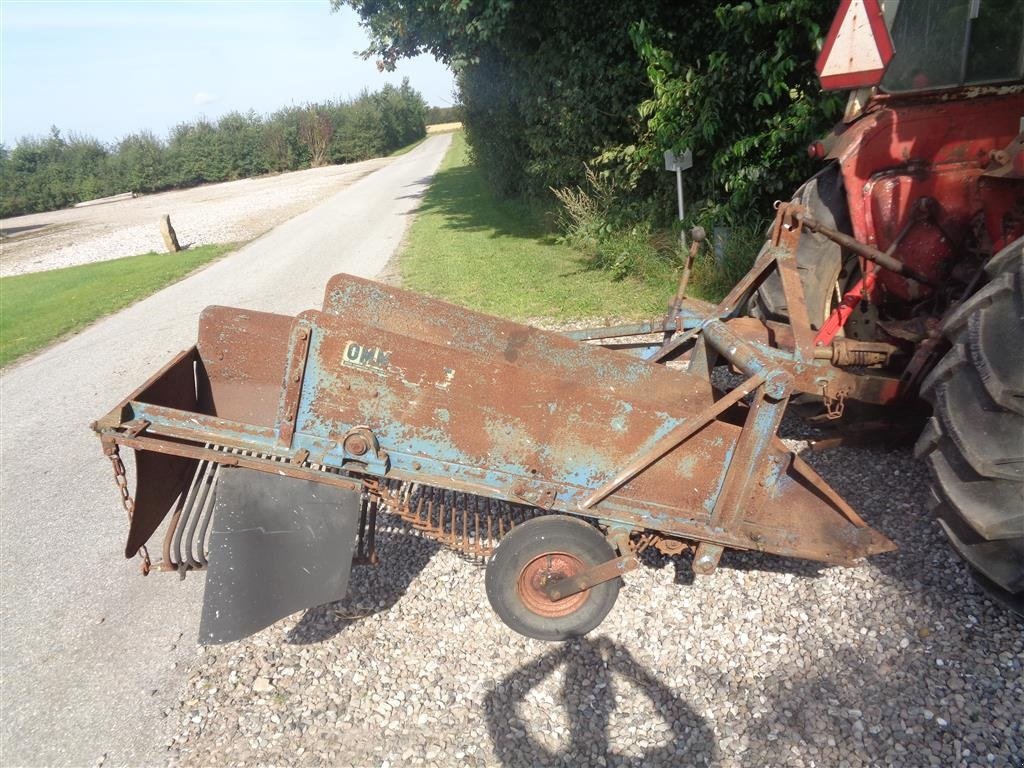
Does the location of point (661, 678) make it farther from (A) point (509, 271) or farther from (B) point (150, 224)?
(B) point (150, 224)

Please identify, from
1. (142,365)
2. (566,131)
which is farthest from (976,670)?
(566,131)

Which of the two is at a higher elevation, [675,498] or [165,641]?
[675,498]

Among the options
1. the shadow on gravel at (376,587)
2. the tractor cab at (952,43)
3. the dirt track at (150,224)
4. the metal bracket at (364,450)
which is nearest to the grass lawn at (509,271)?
the tractor cab at (952,43)

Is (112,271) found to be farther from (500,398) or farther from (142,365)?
(500,398)

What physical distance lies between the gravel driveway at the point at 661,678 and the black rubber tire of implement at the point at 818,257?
1.26 m

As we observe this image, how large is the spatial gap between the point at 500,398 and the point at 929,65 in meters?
2.96

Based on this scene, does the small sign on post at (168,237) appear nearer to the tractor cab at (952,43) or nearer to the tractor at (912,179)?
the tractor at (912,179)

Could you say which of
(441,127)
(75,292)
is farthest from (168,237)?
(441,127)

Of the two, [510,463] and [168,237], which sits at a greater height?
[168,237]

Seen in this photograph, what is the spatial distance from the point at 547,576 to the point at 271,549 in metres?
1.05

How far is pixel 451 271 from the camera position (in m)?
9.45

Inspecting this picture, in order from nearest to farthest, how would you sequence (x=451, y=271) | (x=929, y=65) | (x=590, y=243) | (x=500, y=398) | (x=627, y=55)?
(x=500, y=398)
(x=929, y=65)
(x=627, y=55)
(x=590, y=243)
(x=451, y=271)

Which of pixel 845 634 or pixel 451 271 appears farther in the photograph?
pixel 451 271

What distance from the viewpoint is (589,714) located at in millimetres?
2250
